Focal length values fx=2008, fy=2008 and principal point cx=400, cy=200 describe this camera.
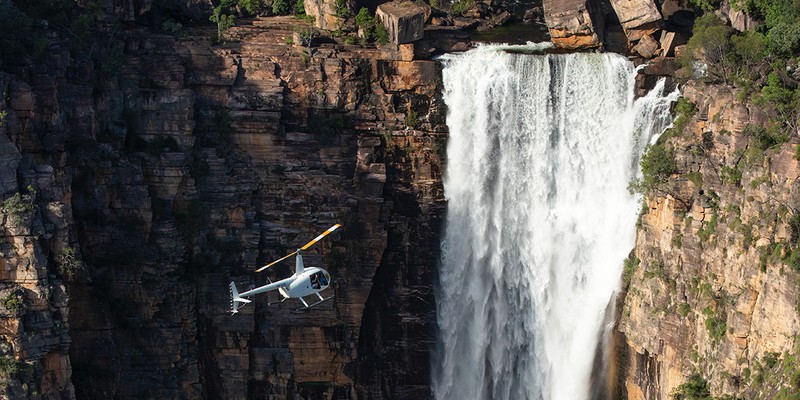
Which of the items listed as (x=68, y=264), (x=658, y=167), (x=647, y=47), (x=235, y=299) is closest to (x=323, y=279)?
(x=235, y=299)

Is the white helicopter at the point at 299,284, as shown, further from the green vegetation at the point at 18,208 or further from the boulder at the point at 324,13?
the boulder at the point at 324,13

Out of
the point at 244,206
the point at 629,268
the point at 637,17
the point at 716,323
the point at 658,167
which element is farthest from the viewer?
the point at 637,17

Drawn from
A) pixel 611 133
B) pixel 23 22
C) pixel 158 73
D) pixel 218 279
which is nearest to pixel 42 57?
pixel 23 22

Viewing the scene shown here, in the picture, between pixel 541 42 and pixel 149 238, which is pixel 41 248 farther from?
pixel 541 42

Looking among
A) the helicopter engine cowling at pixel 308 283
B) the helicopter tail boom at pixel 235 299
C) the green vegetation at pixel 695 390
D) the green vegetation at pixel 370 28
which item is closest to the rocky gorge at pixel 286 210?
the green vegetation at pixel 370 28

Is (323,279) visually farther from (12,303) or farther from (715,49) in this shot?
(715,49)

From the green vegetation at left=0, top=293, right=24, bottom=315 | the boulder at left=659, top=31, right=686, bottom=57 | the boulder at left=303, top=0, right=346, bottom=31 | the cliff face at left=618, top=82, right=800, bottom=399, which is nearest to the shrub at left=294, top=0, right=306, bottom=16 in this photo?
the boulder at left=303, top=0, right=346, bottom=31
